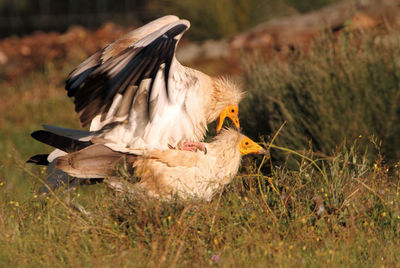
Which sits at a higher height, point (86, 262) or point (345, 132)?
point (86, 262)

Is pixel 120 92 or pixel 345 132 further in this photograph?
pixel 345 132

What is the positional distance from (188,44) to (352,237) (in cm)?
942

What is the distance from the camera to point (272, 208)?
400cm

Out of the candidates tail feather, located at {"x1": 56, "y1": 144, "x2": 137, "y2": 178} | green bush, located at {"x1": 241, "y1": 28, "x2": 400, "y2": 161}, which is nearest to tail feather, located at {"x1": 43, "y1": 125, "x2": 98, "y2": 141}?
tail feather, located at {"x1": 56, "y1": 144, "x2": 137, "y2": 178}

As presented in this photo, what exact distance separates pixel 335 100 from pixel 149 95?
2.20m

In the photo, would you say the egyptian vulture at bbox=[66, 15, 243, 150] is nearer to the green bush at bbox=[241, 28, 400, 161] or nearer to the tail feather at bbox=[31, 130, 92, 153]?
the tail feather at bbox=[31, 130, 92, 153]

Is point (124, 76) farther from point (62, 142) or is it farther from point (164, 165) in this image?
point (62, 142)

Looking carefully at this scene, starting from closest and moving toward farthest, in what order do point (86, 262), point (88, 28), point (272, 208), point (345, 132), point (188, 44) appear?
point (86, 262) → point (272, 208) → point (345, 132) → point (188, 44) → point (88, 28)

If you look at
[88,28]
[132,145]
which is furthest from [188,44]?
[132,145]

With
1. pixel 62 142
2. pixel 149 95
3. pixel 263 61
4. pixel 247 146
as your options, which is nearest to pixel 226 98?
pixel 247 146

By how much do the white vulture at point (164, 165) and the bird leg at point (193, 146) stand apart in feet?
0.16

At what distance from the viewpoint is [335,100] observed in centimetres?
584

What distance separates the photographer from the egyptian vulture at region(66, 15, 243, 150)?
13.5 ft

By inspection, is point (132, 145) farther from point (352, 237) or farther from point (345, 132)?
point (345, 132)
